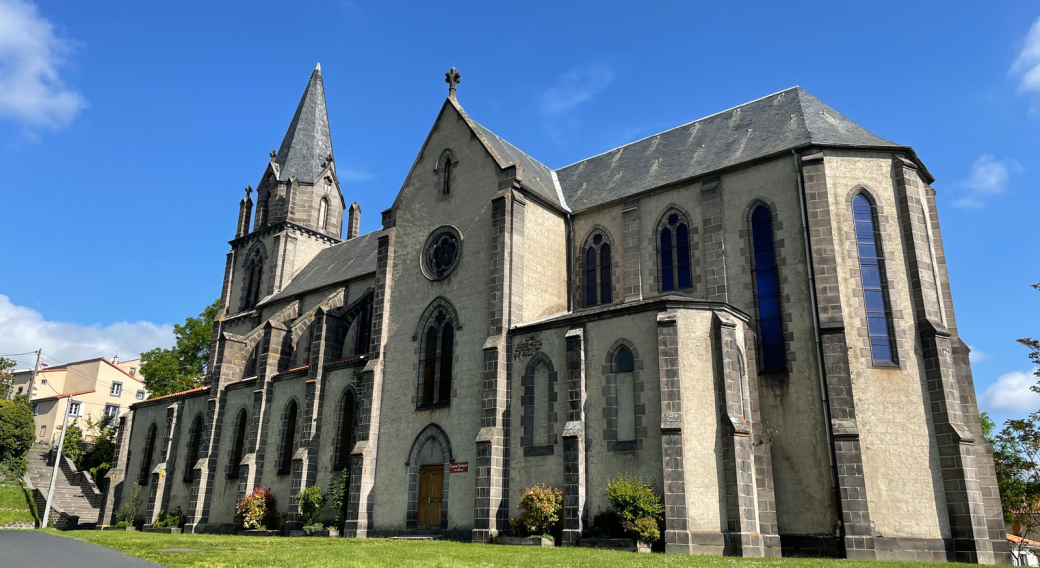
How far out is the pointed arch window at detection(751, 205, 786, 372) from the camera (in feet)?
70.0

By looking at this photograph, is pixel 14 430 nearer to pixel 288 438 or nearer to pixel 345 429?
pixel 288 438

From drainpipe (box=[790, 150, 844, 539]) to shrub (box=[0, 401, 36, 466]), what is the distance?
168ft

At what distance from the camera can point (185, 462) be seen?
117 ft

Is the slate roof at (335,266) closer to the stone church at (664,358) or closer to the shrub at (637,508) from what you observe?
the stone church at (664,358)

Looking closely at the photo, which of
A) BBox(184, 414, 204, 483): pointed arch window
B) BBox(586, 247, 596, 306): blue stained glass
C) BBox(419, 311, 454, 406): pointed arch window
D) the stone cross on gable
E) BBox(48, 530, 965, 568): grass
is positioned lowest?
BBox(48, 530, 965, 568): grass

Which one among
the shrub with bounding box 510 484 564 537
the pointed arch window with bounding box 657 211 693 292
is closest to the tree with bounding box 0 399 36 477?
the shrub with bounding box 510 484 564 537

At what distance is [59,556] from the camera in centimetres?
1463

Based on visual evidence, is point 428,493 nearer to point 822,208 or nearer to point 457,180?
point 457,180

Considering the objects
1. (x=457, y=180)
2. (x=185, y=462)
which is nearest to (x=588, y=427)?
(x=457, y=180)

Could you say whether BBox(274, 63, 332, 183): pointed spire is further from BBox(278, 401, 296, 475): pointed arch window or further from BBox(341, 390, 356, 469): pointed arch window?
BBox(341, 390, 356, 469): pointed arch window

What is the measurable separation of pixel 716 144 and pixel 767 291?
6.84 metres

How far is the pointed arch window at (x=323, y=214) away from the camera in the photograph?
4506cm

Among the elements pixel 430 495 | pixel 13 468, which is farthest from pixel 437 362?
pixel 13 468

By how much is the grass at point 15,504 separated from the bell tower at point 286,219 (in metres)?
14.9
